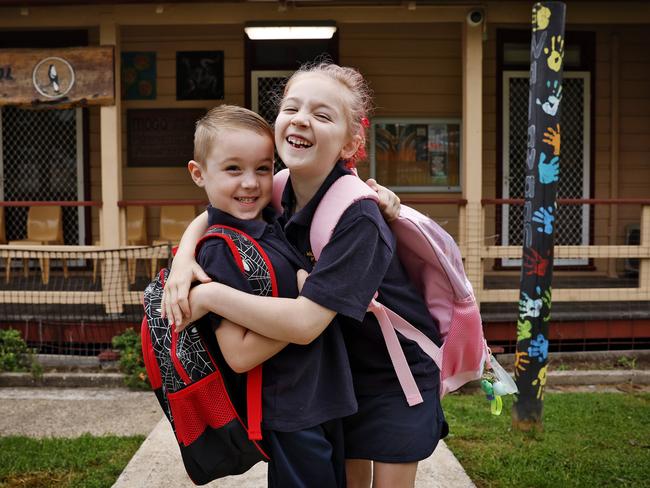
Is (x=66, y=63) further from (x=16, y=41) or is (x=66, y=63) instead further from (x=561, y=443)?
(x=561, y=443)

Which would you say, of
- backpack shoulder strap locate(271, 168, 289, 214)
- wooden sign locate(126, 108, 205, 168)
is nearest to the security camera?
wooden sign locate(126, 108, 205, 168)

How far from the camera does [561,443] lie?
467cm

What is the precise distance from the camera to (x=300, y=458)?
1.76 meters

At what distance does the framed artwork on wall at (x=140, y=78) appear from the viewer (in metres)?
9.35

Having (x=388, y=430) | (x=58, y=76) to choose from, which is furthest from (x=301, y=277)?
(x=58, y=76)

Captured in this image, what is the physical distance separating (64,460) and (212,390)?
9.98ft

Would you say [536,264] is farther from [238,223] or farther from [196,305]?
[196,305]

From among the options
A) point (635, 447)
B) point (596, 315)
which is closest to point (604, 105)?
point (596, 315)

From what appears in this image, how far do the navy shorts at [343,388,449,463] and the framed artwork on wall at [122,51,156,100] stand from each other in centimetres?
811

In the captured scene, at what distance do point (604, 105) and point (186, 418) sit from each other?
8.89 m

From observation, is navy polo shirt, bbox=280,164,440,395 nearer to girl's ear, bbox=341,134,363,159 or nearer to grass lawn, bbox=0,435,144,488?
girl's ear, bbox=341,134,363,159

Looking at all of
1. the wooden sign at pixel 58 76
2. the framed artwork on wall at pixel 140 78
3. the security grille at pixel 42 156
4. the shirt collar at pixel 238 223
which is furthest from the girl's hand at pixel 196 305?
the security grille at pixel 42 156

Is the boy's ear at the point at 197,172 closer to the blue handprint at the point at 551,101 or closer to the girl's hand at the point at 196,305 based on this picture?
the girl's hand at the point at 196,305

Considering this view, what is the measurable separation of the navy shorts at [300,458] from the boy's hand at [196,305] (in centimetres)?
33
